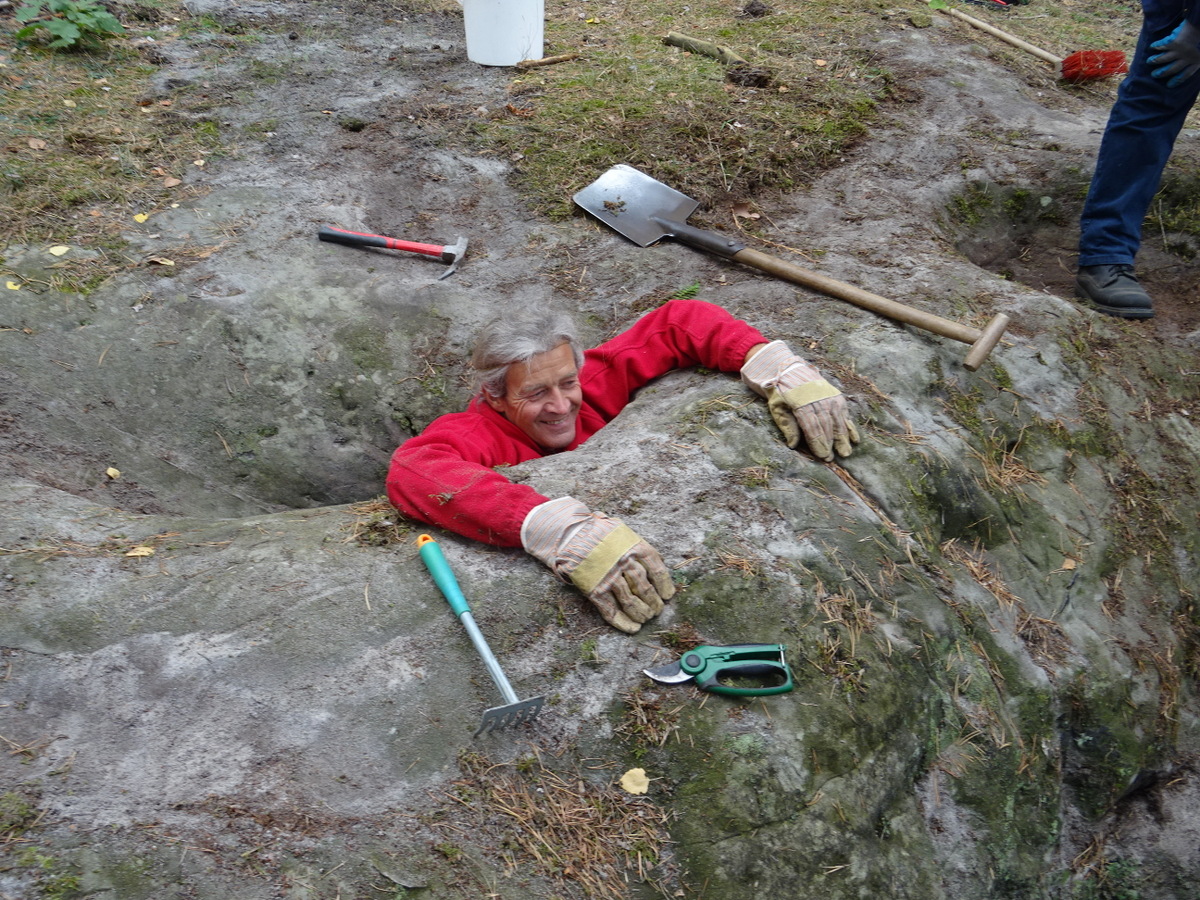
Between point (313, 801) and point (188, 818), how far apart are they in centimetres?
30

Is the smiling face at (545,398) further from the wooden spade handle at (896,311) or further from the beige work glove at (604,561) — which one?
the wooden spade handle at (896,311)

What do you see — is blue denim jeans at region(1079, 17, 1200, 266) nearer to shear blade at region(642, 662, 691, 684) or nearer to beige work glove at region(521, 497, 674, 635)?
beige work glove at region(521, 497, 674, 635)

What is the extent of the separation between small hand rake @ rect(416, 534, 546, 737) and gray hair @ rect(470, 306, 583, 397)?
89cm

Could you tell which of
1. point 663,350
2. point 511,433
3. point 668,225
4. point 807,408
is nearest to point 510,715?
point 511,433

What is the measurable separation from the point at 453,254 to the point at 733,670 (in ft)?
10.5

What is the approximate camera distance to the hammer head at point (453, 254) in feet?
15.5

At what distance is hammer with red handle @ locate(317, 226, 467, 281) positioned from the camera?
183 inches

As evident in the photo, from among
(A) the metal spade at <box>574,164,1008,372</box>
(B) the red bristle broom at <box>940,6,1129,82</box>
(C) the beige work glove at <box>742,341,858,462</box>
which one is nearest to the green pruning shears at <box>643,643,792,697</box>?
(C) the beige work glove at <box>742,341,858,462</box>

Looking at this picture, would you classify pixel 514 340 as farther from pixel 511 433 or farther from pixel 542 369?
pixel 511 433

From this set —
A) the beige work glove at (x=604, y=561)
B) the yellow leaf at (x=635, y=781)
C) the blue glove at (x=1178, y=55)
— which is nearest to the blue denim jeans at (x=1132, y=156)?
the blue glove at (x=1178, y=55)

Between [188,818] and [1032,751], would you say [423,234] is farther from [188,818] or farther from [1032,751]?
[1032,751]

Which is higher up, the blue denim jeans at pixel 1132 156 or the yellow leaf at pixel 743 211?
the blue denim jeans at pixel 1132 156

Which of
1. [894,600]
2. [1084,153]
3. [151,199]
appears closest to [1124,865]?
[894,600]

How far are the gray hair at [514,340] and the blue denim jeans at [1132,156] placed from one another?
3454 mm
